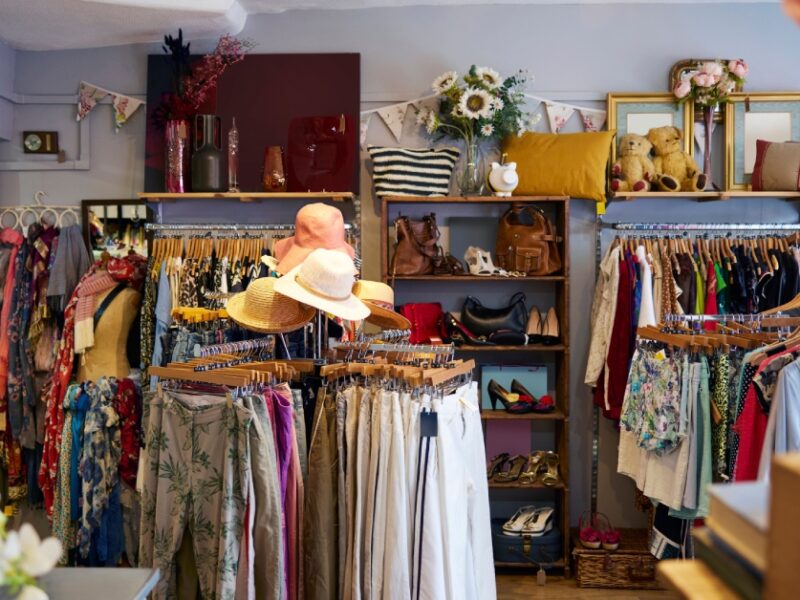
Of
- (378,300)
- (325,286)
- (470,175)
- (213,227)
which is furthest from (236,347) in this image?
(470,175)

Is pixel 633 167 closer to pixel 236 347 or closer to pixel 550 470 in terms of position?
pixel 550 470

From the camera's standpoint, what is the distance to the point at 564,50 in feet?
15.5

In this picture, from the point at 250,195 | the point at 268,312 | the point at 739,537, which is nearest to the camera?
the point at 739,537

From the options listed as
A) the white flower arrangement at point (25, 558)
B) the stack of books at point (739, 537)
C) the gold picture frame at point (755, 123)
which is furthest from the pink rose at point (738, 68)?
the white flower arrangement at point (25, 558)

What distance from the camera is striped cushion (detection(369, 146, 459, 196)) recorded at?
4418 millimetres

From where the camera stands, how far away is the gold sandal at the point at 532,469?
14.6 ft

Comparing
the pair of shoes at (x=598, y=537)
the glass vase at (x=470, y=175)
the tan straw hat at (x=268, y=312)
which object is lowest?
the pair of shoes at (x=598, y=537)

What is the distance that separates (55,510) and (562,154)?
304cm

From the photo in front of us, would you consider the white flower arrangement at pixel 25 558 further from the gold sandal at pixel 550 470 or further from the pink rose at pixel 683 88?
the pink rose at pixel 683 88

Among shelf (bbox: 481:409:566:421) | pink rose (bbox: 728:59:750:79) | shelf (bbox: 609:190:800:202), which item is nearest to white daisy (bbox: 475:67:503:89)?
shelf (bbox: 609:190:800:202)

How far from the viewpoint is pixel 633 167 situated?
4.48m

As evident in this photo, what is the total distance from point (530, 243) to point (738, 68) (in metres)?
1.47

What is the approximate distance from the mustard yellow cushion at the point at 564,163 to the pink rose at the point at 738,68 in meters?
0.74

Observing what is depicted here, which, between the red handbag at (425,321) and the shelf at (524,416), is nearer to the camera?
the shelf at (524,416)
